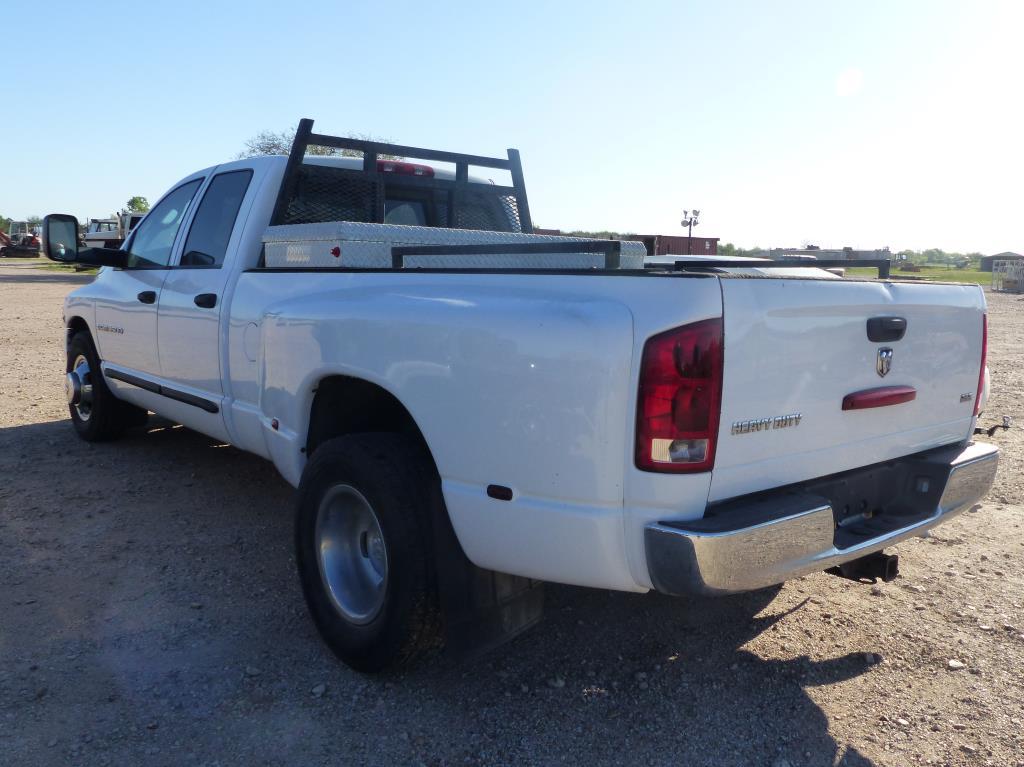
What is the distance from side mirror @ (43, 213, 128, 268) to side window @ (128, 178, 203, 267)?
0.35 feet

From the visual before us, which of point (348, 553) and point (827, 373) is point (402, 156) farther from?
point (827, 373)

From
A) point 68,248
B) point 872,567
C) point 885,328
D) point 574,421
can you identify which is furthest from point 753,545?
point 68,248

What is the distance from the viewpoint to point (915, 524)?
3102 millimetres

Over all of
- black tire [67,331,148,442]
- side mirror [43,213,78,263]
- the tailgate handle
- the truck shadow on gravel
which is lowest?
the truck shadow on gravel

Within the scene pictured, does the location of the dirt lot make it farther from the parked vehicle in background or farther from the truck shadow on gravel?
the parked vehicle in background

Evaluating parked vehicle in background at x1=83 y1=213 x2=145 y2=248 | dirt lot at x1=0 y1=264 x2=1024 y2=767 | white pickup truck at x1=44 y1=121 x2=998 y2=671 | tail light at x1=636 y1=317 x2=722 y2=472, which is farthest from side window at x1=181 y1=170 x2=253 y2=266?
parked vehicle in background at x1=83 y1=213 x2=145 y2=248

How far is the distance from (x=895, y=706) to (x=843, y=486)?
0.84 metres

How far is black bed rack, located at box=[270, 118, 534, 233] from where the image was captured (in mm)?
4641

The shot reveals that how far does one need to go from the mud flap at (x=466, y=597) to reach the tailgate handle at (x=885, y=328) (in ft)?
4.64

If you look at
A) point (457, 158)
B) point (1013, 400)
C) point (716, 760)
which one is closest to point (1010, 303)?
point (1013, 400)

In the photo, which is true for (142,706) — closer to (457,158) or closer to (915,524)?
(915,524)

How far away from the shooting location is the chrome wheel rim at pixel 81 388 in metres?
6.41

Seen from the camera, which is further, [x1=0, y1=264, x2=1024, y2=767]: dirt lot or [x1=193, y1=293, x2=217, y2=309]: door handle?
[x1=193, y1=293, x2=217, y2=309]: door handle

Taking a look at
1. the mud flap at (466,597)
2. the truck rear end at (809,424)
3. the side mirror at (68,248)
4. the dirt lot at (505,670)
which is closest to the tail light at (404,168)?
the side mirror at (68,248)
